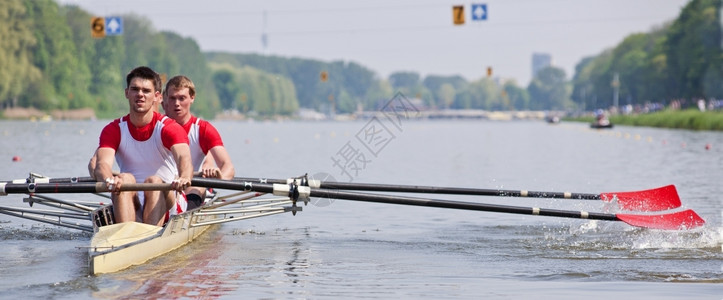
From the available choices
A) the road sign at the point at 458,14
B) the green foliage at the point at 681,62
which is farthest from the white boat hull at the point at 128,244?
the green foliage at the point at 681,62

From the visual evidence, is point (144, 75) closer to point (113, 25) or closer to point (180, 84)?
point (180, 84)

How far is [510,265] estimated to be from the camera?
10922 mm

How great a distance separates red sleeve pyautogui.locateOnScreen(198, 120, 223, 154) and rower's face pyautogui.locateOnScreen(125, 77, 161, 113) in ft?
5.98

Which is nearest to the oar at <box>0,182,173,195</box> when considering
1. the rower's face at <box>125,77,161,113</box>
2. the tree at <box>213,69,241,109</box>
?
the rower's face at <box>125,77,161,113</box>

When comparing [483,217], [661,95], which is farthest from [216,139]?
[661,95]

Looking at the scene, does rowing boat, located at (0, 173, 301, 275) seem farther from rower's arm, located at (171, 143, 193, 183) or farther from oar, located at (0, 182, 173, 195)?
rower's arm, located at (171, 143, 193, 183)

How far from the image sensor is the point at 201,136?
38.9 feet

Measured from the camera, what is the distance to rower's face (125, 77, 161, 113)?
388 inches

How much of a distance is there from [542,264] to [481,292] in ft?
6.23

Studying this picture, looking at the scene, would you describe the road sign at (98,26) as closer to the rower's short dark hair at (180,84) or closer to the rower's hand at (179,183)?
the rower's short dark hair at (180,84)

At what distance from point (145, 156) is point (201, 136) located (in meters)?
1.58

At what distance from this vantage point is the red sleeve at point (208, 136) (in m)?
11.8

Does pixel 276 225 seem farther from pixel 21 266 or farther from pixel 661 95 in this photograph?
pixel 661 95

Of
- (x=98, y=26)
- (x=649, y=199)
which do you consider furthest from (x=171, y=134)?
(x=98, y=26)
